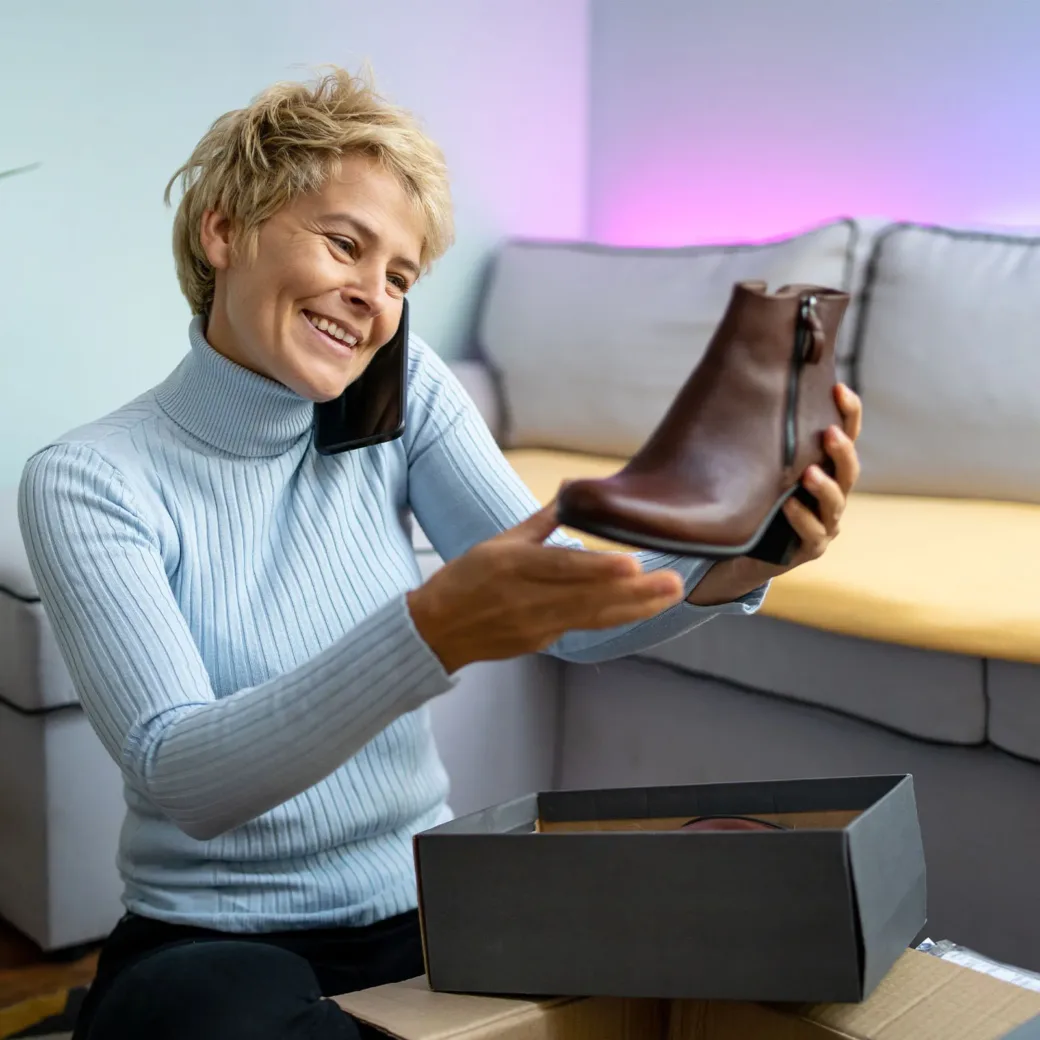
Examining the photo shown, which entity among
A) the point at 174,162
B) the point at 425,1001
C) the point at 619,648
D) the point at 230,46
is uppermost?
the point at 230,46

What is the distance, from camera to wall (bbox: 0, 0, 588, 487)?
2201 mm

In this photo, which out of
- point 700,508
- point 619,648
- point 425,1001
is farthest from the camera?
point 619,648

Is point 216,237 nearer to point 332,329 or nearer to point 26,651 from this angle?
point 332,329

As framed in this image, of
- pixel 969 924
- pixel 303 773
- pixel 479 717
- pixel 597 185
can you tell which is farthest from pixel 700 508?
pixel 597 185

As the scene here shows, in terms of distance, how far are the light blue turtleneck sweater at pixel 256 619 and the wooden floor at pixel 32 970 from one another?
1.98ft

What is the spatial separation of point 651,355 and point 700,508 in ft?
5.29

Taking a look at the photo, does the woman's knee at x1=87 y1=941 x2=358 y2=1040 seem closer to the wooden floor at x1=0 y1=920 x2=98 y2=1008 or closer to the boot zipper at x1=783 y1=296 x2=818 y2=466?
the boot zipper at x1=783 y1=296 x2=818 y2=466

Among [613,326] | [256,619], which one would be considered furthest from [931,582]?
[613,326]

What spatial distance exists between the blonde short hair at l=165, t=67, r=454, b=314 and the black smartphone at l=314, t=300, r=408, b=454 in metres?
0.10

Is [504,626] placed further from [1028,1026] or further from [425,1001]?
[1028,1026]

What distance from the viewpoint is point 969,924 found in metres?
1.42

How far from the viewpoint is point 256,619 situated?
108 centimetres

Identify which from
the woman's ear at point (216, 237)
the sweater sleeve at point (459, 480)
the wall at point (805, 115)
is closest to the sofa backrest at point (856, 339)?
the wall at point (805, 115)

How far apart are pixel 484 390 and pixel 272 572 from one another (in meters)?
1.45
